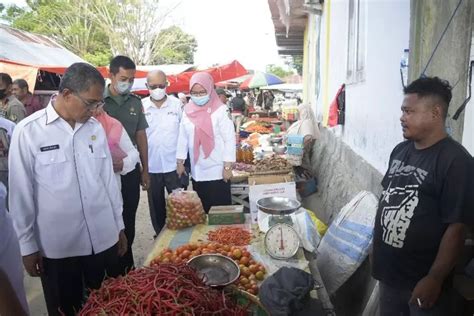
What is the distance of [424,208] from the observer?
1989 mm

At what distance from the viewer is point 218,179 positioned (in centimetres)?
454

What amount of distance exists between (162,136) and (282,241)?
2.62 m

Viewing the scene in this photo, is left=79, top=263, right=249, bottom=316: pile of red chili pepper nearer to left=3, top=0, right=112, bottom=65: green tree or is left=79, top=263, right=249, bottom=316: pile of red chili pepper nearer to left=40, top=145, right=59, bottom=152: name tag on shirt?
left=40, top=145, right=59, bottom=152: name tag on shirt

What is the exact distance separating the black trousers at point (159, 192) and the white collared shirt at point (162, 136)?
3.6 inches

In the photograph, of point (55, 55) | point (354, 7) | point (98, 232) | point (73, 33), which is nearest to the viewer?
point (98, 232)

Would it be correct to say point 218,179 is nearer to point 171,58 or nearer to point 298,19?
point 298,19

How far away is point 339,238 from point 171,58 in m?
29.0

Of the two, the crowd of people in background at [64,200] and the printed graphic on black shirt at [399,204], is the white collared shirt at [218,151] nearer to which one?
the crowd of people in background at [64,200]

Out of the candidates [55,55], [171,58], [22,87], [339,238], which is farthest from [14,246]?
[171,58]

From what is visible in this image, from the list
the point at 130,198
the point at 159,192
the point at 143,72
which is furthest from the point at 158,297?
the point at 143,72

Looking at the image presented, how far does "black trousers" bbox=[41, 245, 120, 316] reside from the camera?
8.03 feet

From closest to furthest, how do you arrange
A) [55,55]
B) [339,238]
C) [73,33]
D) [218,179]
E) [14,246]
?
[14,246], [339,238], [218,179], [55,55], [73,33]

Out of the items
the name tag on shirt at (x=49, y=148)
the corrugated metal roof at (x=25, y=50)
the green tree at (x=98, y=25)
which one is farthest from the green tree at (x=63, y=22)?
the name tag on shirt at (x=49, y=148)

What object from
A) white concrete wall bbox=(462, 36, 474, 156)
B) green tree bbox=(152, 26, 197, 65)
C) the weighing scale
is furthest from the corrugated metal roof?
green tree bbox=(152, 26, 197, 65)
